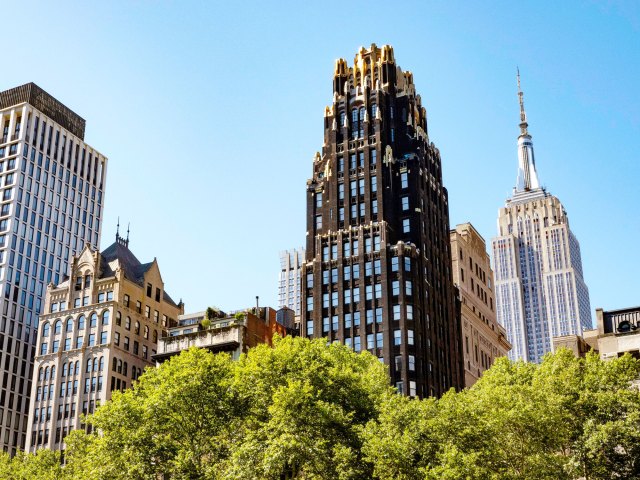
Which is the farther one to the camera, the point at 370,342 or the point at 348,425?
the point at 370,342

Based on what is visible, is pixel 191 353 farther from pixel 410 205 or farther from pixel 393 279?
pixel 410 205

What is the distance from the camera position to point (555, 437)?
58.7 meters

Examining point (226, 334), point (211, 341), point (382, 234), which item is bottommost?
point (211, 341)

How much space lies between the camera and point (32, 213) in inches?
5792

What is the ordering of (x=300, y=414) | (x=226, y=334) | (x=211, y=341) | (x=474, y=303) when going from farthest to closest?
(x=474, y=303) → (x=211, y=341) → (x=226, y=334) → (x=300, y=414)

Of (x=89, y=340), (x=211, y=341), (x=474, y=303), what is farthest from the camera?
(x=474, y=303)

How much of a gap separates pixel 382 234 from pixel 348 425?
181 feet

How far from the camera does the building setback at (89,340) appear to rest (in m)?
115

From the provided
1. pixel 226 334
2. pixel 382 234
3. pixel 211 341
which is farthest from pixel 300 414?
pixel 382 234

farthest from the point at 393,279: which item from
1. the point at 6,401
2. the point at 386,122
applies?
the point at 6,401

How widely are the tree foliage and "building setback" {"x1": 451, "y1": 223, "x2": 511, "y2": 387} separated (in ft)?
211

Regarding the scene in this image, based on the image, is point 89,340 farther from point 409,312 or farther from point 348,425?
point 348,425

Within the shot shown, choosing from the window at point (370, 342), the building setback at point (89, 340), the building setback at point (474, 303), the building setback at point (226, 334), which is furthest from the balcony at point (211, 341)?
the building setback at point (474, 303)

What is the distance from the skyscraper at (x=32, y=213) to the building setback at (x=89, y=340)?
18.5 m
